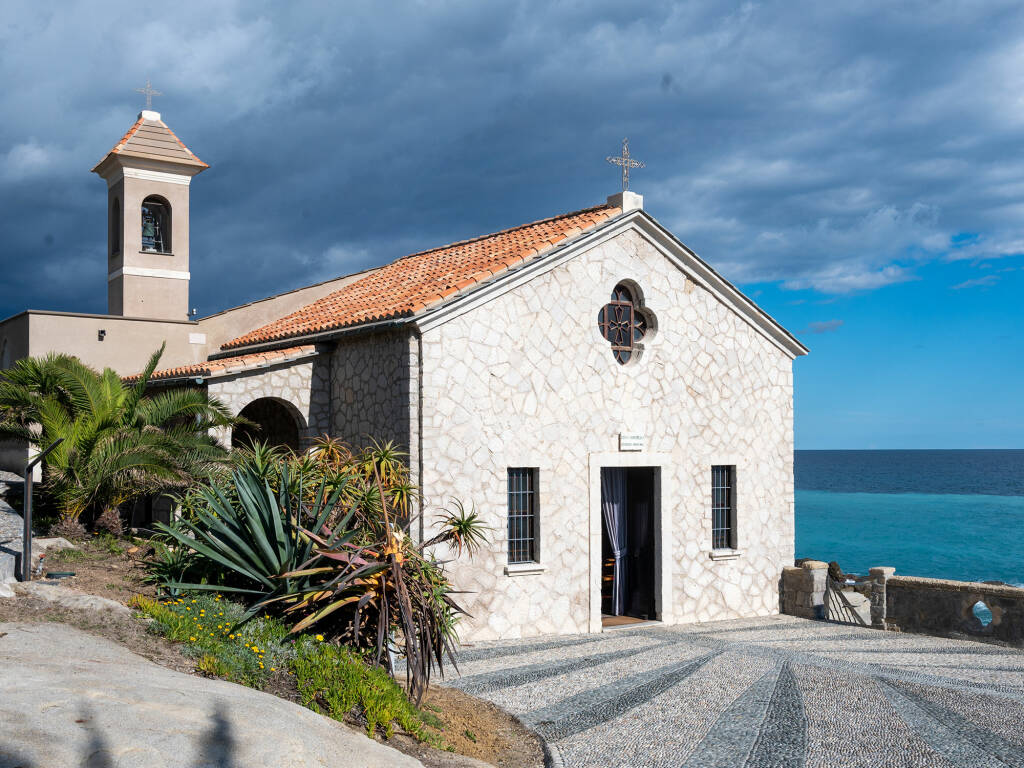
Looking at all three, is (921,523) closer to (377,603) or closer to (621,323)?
(621,323)

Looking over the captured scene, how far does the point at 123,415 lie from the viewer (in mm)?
13430

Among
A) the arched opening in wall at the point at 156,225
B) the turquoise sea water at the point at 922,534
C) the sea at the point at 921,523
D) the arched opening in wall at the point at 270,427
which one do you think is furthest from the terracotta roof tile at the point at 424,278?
the sea at the point at 921,523

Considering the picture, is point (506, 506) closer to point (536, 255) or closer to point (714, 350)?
point (536, 255)

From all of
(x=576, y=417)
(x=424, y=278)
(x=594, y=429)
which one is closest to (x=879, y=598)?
(x=594, y=429)

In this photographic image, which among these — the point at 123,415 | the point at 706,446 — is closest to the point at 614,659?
the point at 706,446

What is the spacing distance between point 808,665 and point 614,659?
259 centimetres

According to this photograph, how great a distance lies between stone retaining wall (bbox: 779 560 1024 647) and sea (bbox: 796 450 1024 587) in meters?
39.9

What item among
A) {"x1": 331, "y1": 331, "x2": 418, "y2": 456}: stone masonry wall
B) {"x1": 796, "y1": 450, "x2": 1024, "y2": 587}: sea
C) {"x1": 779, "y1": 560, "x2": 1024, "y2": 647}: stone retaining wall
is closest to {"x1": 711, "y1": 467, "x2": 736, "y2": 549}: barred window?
{"x1": 779, "y1": 560, "x2": 1024, "y2": 647}: stone retaining wall

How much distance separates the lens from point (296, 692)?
7.46 metres

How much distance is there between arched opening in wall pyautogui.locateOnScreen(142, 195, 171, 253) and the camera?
2117 cm

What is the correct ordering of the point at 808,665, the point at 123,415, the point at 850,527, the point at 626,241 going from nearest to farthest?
the point at 808,665
the point at 123,415
the point at 626,241
the point at 850,527

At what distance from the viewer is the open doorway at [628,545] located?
1544 cm

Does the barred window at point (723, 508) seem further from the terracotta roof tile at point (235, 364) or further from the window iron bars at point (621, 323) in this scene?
the terracotta roof tile at point (235, 364)

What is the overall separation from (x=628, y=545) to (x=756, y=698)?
587 centimetres
